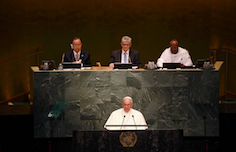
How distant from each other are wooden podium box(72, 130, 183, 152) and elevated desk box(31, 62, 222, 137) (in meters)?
1.68

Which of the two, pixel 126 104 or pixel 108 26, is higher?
pixel 108 26

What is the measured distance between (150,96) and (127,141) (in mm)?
1890

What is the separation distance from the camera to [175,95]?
6.22 metres

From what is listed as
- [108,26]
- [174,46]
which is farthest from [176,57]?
[108,26]

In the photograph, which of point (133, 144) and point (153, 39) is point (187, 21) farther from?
point (133, 144)

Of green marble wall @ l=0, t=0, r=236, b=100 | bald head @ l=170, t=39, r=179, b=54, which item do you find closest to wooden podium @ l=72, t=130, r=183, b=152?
bald head @ l=170, t=39, r=179, b=54

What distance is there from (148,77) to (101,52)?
11.6 ft

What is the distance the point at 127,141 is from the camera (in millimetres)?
4422

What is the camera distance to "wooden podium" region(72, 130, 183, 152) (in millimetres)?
4430

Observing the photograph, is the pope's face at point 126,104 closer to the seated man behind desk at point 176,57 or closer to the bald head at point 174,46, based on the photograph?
the seated man behind desk at point 176,57

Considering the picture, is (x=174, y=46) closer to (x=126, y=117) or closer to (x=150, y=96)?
Answer: (x=150, y=96)

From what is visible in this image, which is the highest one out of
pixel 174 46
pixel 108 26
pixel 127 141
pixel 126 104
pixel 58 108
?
pixel 108 26

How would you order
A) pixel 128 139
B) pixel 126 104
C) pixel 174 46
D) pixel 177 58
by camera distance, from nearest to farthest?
pixel 128 139, pixel 126 104, pixel 174 46, pixel 177 58

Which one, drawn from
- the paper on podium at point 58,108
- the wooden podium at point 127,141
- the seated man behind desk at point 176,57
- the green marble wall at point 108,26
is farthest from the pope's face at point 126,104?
the green marble wall at point 108,26
